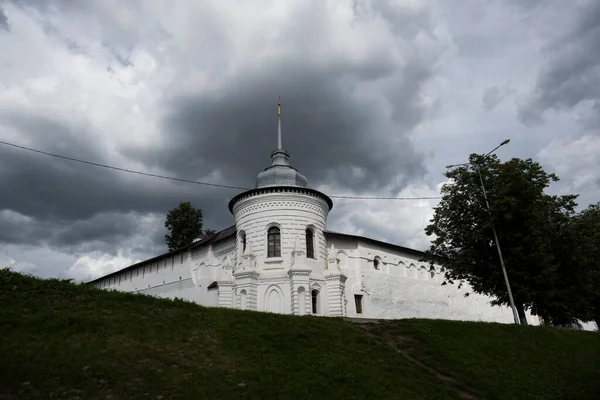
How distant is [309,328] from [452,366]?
5.15 m

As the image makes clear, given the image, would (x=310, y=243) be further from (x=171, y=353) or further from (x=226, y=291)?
(x=171, y=353)

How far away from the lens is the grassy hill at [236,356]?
11164mm

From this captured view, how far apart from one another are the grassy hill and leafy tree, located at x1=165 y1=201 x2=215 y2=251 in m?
35.6

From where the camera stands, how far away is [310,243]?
98.5 ft

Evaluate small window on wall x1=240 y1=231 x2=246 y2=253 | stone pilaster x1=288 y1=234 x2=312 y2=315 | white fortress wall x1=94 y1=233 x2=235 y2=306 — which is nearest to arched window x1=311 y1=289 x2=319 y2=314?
stone pilaster x1=288 y1=234 x2=312 y2=315

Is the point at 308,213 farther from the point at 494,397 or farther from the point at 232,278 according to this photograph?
the point at 494,397

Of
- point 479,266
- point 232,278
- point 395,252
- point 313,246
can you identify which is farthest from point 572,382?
point 395,252

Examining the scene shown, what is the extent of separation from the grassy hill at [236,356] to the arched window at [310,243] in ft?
32.5

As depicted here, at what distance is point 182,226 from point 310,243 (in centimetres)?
2664

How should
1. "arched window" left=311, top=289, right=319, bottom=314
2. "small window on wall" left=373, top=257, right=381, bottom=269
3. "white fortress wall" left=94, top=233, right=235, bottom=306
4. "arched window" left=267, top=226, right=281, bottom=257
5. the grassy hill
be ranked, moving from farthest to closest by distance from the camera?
"small window on wall" left=373, top=257, right=381, bottom=269
"white fortress wall" left=94, top=233, right=235, bottom=306
"arched window" left=267, top=226, right=281, bottom=257
"arched window" left=311, top=289, right=319, bottom=314
the grassy hill

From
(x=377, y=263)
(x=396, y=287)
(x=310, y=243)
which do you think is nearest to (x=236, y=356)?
(x=310, y=243)

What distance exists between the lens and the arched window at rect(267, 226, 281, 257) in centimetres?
2906

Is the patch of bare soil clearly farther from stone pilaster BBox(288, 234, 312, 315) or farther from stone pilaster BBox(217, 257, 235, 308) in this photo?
stone pilaster BBox(217, 257, 235, 308)

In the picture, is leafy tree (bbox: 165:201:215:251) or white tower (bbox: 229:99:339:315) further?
leafy tree (bbox: 165:201:215:251)
